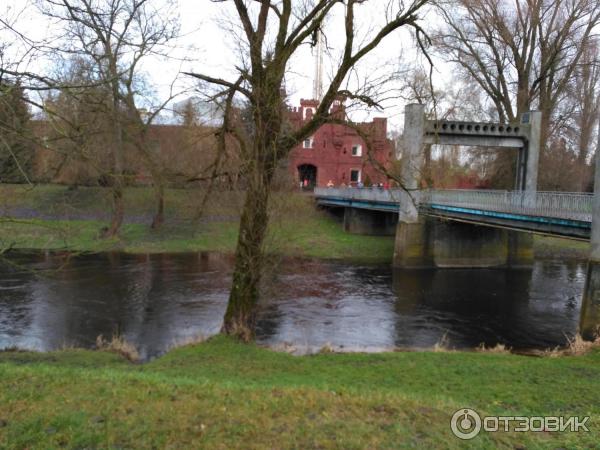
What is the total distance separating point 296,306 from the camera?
1930cm

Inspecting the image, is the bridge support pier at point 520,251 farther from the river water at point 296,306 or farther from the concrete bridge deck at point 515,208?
the concrete bridge deck at point 515,208

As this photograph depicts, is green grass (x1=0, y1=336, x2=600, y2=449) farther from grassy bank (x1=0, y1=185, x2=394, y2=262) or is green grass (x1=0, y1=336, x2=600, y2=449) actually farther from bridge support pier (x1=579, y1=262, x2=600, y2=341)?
grassy bank (x1=0, y1=185, x2=394, y2=262)

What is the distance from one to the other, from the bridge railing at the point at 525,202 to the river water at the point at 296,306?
393 centimetres

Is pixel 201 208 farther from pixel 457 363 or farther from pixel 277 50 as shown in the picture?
pixel 457 363

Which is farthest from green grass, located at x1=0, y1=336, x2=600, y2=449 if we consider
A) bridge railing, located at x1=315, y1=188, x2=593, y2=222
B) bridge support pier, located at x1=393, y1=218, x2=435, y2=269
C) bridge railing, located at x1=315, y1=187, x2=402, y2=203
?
bridge railing, located at x1=315, y1=187, x2=402, y2=203

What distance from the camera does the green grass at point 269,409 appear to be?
4.70 m

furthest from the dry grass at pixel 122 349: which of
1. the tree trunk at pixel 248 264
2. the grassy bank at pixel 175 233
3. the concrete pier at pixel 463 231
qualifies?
the concrete pier at pixel 463 231

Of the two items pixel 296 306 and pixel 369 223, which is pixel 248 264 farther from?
pixel 369 223

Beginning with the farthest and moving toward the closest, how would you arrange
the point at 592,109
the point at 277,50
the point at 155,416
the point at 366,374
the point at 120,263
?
the point at 592,109, the point at 120,263, the point at 277,50, the point at 366,374, the point at 155,416

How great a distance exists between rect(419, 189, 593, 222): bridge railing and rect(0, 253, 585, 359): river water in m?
3.93

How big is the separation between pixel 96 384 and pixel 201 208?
247 inches

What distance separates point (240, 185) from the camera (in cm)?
1247

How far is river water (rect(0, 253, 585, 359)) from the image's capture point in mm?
15219

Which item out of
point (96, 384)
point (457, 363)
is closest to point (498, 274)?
point (457, 363)
